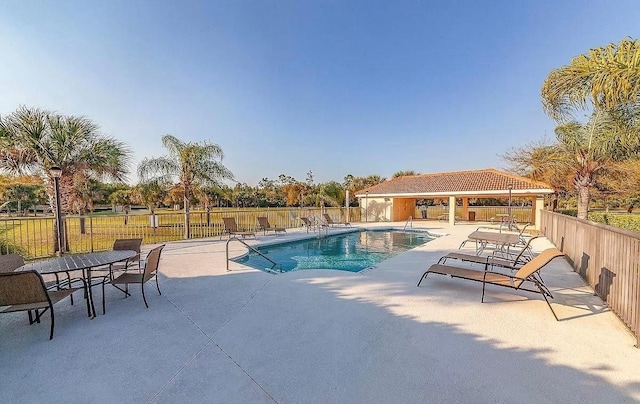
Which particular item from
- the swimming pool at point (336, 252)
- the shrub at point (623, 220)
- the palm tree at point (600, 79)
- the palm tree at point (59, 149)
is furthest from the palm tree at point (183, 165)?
the shrub at point (623, 220)

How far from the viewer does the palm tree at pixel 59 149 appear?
845 cm

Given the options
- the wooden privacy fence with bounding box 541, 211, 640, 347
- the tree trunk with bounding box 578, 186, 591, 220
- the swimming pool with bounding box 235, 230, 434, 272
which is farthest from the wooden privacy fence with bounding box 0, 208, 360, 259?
the tree trunk with bounding box 578, 186, 591, 220

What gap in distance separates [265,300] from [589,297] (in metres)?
5.54

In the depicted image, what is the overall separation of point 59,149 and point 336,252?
32.7 ft

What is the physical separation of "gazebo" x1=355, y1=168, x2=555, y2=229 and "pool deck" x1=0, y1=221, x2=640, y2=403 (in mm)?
14990

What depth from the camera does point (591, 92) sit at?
557 centimetres

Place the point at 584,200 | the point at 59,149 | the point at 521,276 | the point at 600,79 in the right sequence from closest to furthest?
the point at 521,276 < the point at 600,79 < the point at 59,149 < the point at 584,200

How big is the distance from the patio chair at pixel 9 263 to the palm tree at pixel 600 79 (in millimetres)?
10561

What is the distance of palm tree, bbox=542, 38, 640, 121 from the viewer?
16.2 ft

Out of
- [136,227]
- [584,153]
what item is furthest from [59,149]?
[584,153]

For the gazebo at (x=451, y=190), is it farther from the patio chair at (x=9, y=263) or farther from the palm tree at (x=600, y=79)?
the patio chair at (x=9, y=263)

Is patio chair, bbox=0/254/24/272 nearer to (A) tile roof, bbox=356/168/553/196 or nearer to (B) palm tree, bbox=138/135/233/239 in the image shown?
(B) palm tree, bbox=138/135/233/239

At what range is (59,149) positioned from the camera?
→ 8.95 metres

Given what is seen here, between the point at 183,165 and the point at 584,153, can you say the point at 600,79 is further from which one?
the point at 183,165
